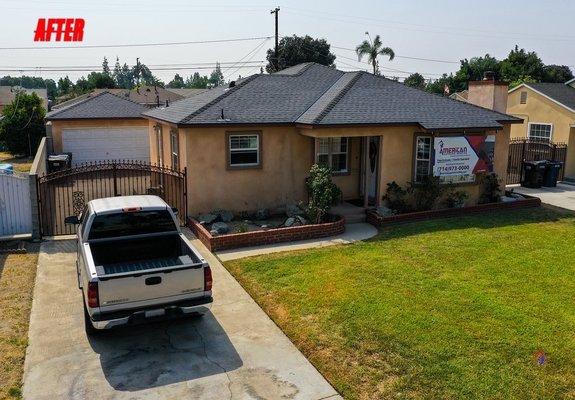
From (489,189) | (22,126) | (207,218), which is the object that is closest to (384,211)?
(489,189)

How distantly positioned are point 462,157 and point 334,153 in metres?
4.03

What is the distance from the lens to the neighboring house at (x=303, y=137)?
14023mm

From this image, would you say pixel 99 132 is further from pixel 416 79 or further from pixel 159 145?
pixel 416 79

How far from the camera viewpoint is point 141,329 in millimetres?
7887

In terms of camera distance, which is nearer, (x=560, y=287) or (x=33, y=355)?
(x=33, y=355)

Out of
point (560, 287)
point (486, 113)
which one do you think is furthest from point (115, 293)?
point (486, 113)

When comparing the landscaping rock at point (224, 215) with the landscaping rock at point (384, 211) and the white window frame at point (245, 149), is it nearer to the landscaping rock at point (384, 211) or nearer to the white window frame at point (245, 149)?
the white window frame at point (245, 149)

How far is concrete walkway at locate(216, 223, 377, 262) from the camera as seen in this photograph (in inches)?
456

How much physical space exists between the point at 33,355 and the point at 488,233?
1096 cm

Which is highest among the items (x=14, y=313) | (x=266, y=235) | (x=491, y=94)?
(x=491, y=94)

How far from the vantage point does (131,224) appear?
8.38 meters

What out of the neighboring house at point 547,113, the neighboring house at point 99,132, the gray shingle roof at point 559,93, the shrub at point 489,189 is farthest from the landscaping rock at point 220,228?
the gray shingle roof at point 559,93

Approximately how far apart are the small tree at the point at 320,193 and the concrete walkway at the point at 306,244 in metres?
0.79

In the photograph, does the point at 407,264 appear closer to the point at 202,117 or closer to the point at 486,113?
the point at 202,117
